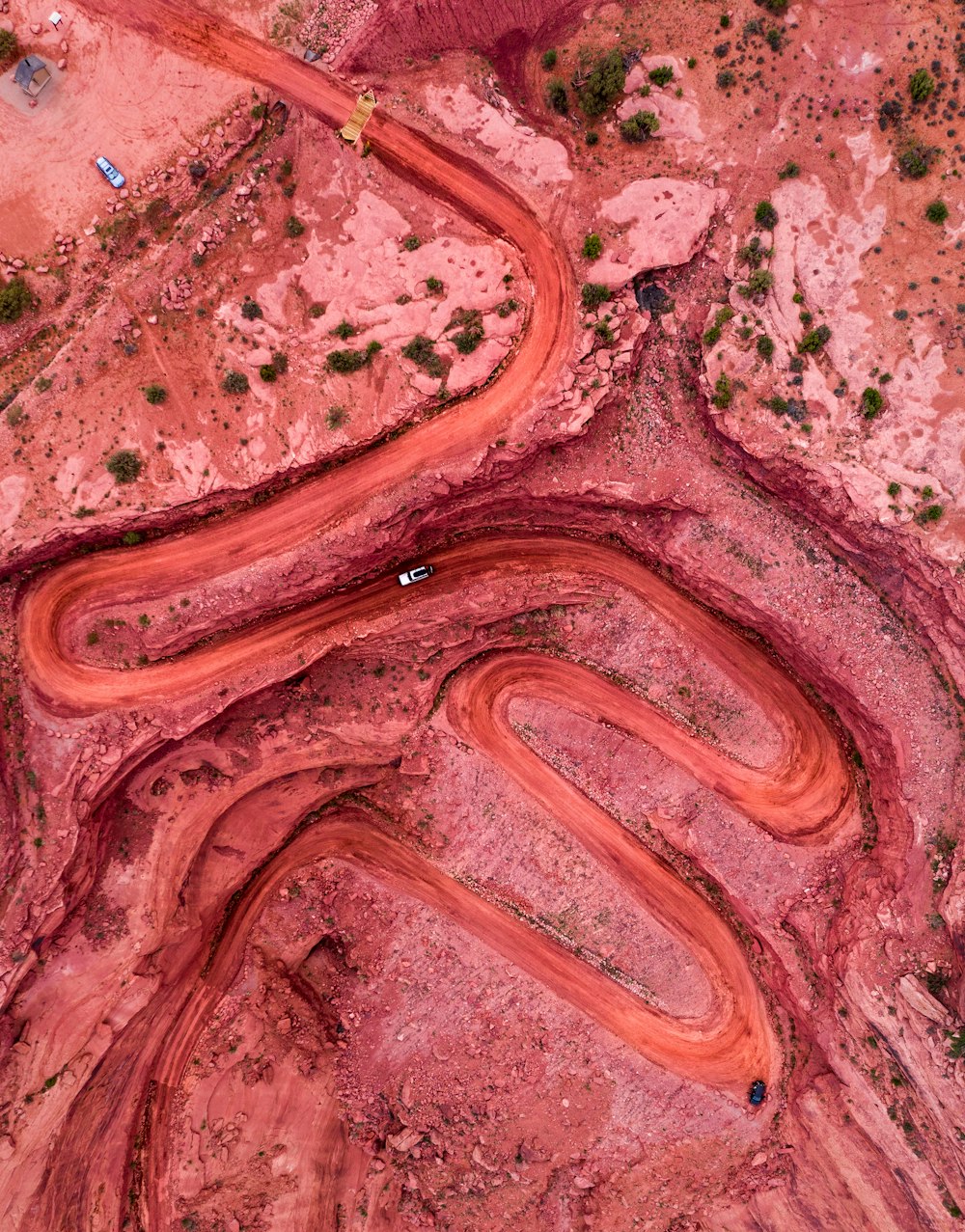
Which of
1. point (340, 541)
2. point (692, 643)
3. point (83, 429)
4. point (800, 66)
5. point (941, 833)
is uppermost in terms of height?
point (800, 66)

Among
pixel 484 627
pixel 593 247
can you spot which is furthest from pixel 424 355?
pixel 484 627

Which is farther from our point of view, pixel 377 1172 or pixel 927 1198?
pixel 377 1172

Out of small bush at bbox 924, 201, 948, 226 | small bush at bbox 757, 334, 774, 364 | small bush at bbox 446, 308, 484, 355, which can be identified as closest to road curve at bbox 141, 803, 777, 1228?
small bush at bbox 446, 308, 484, 355

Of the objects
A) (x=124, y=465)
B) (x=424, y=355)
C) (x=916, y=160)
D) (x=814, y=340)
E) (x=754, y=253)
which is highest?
(x=916, y=160)

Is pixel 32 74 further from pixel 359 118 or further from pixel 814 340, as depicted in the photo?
pixel 814 340

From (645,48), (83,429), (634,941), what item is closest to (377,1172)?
(634,941)

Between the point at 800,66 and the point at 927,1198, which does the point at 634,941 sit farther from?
the point at 800,66

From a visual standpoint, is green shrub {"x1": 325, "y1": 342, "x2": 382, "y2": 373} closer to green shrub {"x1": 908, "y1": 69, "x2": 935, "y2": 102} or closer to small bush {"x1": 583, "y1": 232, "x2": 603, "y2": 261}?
small bush {"x1": 583, "y1": 232, "x2": 603, "y2": 261}
